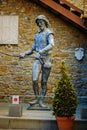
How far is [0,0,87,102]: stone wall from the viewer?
34.4 ft

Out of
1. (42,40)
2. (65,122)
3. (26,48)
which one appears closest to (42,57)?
(42,40)

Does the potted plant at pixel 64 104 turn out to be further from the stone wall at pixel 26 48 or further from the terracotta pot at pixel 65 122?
the stone wall at pixel 26 48

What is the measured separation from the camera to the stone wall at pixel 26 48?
34.4ft

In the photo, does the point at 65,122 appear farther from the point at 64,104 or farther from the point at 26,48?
the point at 26,48

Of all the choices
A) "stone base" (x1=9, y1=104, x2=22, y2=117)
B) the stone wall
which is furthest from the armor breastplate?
the stone wall

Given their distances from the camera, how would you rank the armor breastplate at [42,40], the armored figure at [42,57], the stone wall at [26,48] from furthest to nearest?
the stone wall at [26,48], the armor breastplate at [42,40], the armored figure at [42,57]

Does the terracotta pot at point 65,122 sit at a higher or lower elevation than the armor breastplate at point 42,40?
lower

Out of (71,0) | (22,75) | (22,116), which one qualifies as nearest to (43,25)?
(22,116)

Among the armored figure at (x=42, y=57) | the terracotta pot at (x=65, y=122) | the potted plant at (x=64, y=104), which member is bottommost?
the terracotta pot at (x=65, y=122)

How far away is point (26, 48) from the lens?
10.6m

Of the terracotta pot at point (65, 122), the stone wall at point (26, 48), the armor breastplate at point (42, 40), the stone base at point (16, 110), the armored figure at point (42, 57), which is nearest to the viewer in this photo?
the terracotta pot at point (65, 122)

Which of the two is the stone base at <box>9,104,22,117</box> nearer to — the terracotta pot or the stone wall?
the terracotta pot

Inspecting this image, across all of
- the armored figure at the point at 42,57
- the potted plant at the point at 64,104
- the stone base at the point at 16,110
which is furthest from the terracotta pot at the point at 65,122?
the armored figure at the point at 42,57

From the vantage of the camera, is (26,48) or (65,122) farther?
(26,48)
